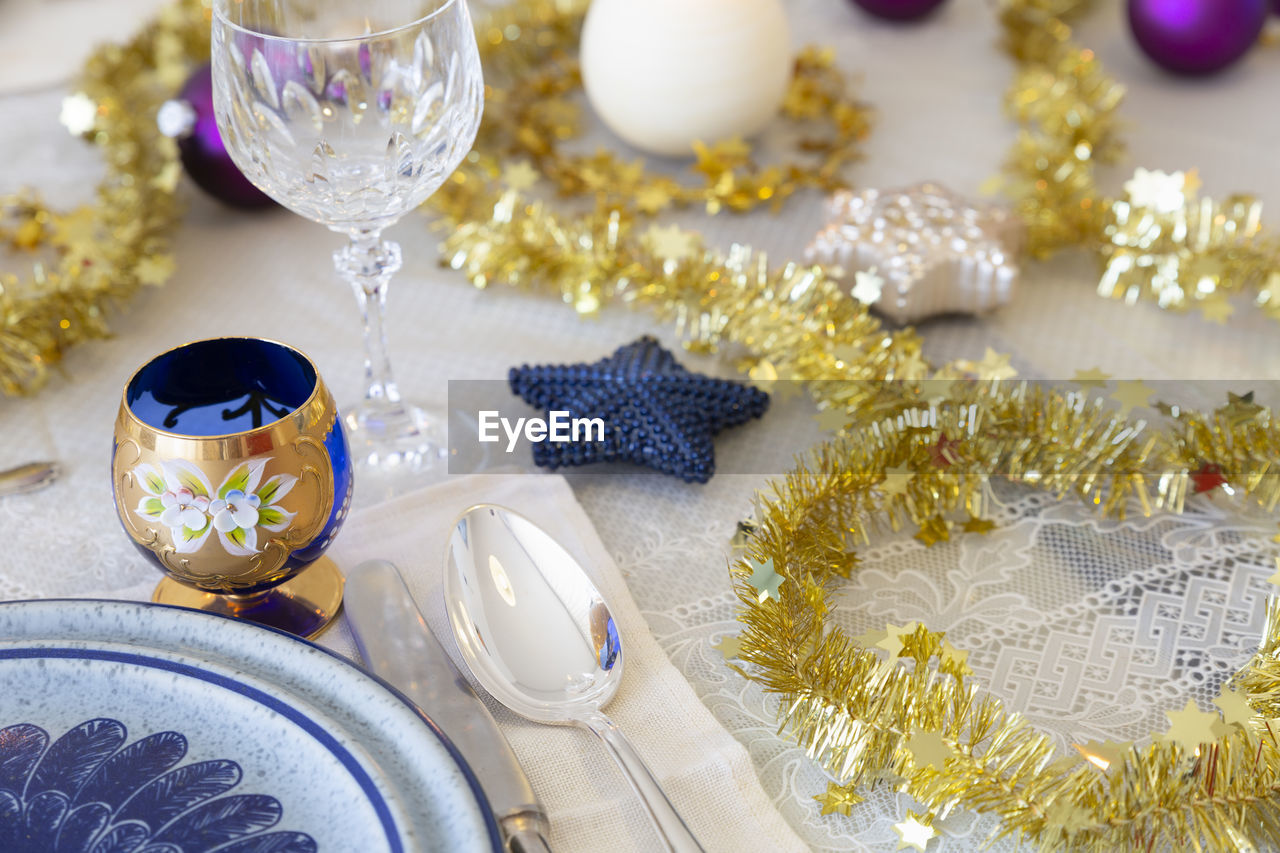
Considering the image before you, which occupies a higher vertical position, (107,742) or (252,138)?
(252,138)

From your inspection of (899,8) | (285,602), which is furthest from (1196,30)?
(285,602)

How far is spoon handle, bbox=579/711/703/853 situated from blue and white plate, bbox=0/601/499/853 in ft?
0.20

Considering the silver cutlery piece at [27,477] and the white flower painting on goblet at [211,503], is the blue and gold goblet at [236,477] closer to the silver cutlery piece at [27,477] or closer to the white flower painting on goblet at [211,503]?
the white flower painting on goblet at [211,503]

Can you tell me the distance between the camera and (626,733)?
1.17ft

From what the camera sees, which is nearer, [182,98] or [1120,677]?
[1120,677]

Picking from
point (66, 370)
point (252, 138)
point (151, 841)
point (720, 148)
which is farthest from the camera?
point (720, 148)

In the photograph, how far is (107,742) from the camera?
1.03 feet

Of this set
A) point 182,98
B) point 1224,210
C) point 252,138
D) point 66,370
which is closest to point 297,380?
point 252,138

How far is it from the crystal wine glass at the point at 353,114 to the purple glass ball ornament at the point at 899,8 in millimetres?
466

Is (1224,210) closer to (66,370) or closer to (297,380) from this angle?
(297,380)

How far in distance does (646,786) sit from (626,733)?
36mm

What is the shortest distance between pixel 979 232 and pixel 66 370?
462 mm

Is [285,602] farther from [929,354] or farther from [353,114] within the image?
[929,354]

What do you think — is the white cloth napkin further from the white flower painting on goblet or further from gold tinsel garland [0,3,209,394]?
gold tinsel garland [0,3,209,394]
